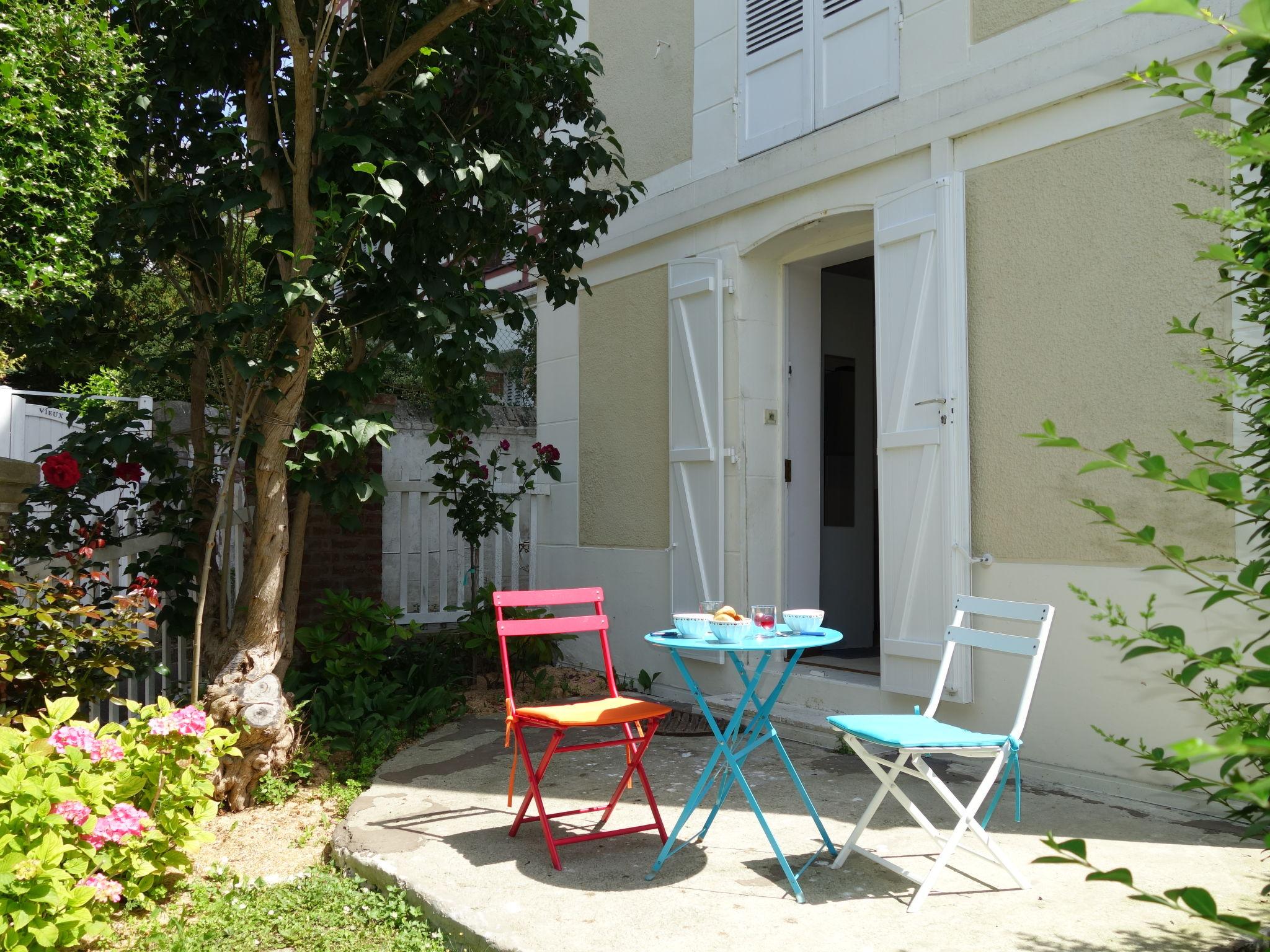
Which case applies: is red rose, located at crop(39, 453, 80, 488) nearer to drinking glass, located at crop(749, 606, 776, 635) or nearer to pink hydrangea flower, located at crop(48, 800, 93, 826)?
pink hydrangea flower, located at crop(48, 800, 93, 826)

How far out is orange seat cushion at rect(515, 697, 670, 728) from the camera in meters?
3.62

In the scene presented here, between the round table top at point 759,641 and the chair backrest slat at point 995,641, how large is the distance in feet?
1.56

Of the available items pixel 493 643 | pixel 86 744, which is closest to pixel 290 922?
pixel 86 744

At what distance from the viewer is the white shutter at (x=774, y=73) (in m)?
6.09

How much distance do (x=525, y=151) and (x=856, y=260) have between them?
10.3 ft

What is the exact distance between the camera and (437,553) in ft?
27.0

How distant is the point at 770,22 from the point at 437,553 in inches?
183

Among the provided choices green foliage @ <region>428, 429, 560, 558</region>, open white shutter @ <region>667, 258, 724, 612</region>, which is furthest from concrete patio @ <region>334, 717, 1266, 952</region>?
green foliage @ <region>428, 429, 560, 558</region>

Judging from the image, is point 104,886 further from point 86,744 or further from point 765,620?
point 765,620

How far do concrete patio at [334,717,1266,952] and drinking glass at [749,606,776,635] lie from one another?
823 millimetres

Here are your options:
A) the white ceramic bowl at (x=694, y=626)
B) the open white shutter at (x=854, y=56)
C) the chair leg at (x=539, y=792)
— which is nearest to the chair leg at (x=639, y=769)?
the chair leg at (x=539, y=792)

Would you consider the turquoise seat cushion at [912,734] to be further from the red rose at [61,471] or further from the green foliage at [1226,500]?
the red rose at [61,471]

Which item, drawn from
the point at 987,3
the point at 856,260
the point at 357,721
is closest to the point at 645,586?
the point at 357,721

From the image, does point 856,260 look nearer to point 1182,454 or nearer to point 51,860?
point 1182,454
